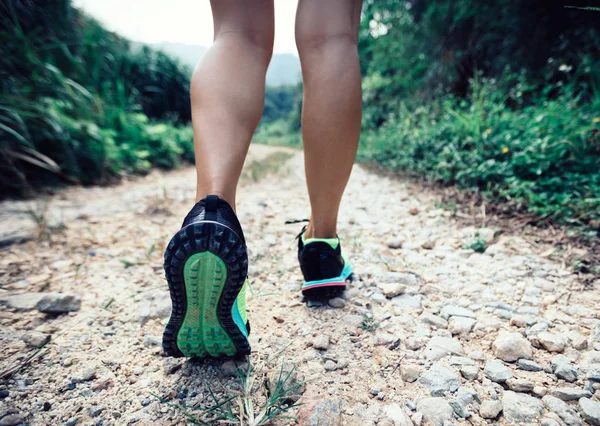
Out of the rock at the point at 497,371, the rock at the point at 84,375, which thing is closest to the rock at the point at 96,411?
the rock at the point at 84,375

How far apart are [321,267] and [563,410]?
2.17ft

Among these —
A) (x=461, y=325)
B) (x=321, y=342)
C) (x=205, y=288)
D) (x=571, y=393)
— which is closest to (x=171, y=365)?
(x=205, y=288)

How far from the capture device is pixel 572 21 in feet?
8.84

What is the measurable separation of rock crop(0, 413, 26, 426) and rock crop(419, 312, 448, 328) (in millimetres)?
1011

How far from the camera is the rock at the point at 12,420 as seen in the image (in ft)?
2.14

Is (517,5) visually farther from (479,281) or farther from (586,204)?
(479,281)

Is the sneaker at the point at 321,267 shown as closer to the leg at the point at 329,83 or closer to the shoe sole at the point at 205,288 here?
the leg at the point at 329,83

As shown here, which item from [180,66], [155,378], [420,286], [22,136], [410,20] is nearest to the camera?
[155,378]

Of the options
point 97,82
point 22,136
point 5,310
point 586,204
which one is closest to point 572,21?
point 586,204

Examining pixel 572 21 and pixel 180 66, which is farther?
pixel 180 66

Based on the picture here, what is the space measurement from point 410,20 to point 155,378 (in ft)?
18.7

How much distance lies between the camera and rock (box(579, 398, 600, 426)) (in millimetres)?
650

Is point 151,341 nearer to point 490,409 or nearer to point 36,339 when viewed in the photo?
point 36,339

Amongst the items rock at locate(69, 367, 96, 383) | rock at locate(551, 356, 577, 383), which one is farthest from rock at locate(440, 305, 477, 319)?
rock at locate(69, 367, 96, 383)
